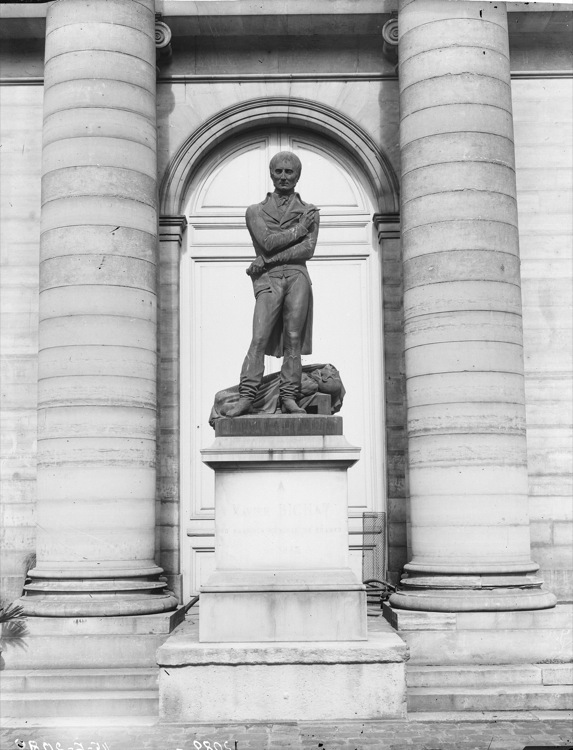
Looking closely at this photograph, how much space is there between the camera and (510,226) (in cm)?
1397

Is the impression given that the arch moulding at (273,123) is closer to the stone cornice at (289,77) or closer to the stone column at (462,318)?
the stone cornice at (289,77)

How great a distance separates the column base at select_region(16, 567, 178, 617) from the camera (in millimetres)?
12555

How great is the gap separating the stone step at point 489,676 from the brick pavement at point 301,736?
1.29m

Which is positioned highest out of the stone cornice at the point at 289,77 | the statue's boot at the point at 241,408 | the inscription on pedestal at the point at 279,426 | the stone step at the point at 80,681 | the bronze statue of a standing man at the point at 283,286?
the stone cornice at the point at 289,77

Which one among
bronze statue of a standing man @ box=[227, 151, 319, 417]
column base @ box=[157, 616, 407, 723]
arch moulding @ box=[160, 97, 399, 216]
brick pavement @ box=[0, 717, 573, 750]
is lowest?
brick pavement @ box=[0, 717, 573, 750]

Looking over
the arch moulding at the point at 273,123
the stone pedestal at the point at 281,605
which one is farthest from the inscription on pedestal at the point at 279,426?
the arch moulding at the point at 273,123

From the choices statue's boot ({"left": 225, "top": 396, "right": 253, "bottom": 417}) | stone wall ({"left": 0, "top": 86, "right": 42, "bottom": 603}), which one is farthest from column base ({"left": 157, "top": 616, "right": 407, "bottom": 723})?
stone wall ({"left": 0, "top": 86, "right": 42, "bottom": 603})

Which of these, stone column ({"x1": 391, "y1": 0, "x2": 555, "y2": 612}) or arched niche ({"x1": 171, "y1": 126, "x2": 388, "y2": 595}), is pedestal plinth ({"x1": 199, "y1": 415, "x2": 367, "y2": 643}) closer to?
stone column ({"x1": 391, "y1": 0, "x2": 555, "y2": 612})

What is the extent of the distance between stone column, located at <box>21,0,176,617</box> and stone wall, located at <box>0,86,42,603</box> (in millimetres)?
1895

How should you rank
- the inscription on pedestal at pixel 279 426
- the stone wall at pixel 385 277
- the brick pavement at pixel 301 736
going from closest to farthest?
the brick pavement at pixel 301 736 < the inscription on pedestal at pixel 279 426 < the stone wall at pixel 385 277

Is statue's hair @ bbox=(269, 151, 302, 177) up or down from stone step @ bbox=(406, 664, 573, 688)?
up

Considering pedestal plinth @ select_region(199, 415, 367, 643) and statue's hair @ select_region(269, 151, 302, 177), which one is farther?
statue's hair @ select_region(269, 151, 302, 177)

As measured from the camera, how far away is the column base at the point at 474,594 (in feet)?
41.1

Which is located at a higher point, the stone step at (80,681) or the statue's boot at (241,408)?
the statue's boot at (241,408)
